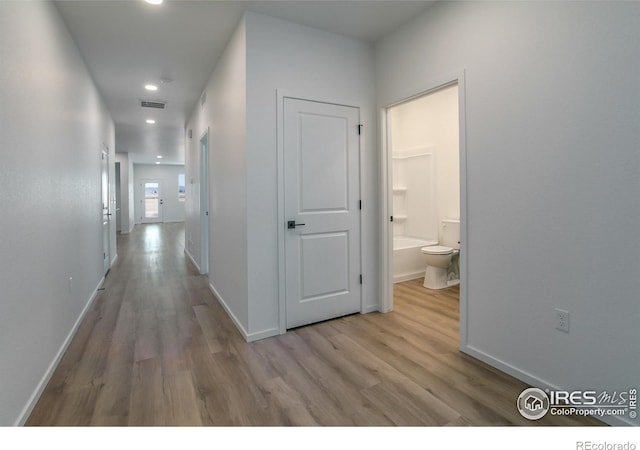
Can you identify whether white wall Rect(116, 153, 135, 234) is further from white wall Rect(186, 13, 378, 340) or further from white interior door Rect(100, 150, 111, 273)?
white wall Rect(186, 13, 378, 340)

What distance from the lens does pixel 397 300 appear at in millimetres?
3598

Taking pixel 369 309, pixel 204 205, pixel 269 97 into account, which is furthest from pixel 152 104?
pixel 369 309

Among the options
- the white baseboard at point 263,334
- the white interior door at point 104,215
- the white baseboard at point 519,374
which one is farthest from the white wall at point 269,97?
the white interior door at point 104,215

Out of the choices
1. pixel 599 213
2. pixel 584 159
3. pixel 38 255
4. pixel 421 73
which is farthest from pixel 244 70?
pixel 599 213

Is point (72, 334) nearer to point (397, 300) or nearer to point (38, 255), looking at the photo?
point (38, 255)

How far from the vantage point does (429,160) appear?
4.89 metres

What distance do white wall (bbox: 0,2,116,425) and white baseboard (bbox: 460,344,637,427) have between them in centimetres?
265

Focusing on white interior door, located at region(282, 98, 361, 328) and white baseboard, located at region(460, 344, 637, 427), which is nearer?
white baseboard, located at region(460, 344, 637, 427)

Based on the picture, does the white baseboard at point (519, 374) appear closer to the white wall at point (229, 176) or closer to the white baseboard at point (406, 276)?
the white wall at point (229, 176)

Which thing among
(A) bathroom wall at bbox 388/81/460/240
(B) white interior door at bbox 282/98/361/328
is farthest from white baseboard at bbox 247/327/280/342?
(A) bathroom wall at bbox 388/81/460/240

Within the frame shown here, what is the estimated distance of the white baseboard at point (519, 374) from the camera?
5.18 ft

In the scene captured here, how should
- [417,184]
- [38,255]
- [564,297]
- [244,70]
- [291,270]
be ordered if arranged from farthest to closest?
1. [417,184]
2. [291,270]
3. [244,70]
4. [38,255]
5. [564,297]

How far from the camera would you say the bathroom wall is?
4.68 meters

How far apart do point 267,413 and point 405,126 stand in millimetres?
4655
